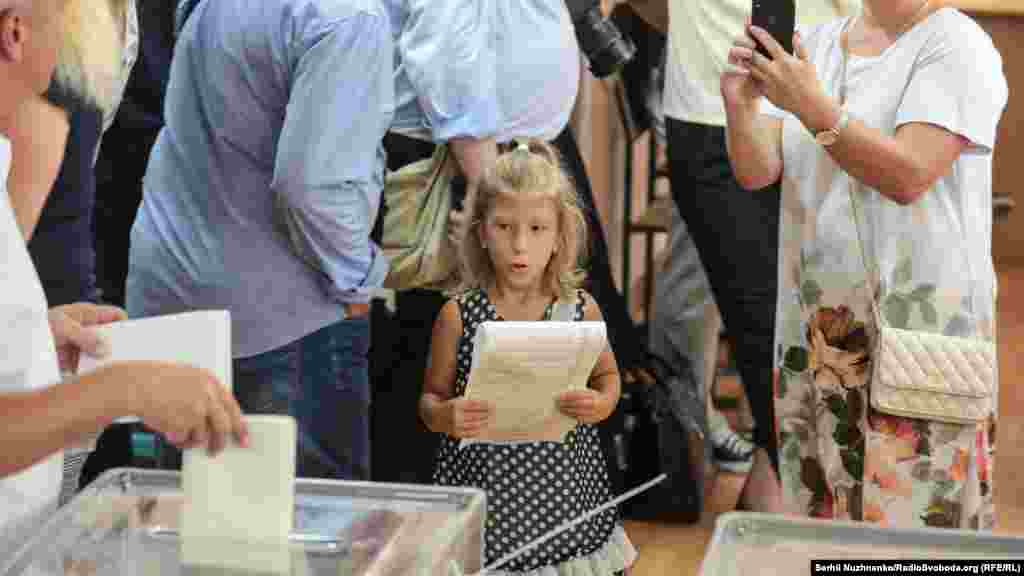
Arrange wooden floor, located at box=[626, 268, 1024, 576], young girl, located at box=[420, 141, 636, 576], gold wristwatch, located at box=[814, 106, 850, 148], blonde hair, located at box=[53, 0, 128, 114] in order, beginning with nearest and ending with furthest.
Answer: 1. blonde hair, located at box=[53, 0, 128, 114]
2. gold wristwatch, located at box=[814, 106, 850, 148]
3. young girl, located at box=[420, 141, 636, 576]
4. wooden floor, located at box=[626, 268, 1024, 576]

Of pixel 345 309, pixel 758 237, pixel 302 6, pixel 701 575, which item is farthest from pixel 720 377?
pixel 701 575

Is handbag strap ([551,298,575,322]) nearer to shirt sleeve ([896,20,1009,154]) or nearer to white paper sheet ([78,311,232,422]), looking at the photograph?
shirt sleeve ([896,20,1009,154])

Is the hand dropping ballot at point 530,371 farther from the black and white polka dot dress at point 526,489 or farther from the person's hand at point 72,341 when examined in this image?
the person's hand at point 72,341

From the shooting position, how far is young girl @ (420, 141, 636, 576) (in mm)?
2441

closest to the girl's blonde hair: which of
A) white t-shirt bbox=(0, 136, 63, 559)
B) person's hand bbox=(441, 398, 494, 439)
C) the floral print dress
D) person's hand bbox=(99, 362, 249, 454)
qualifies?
person's hand bbox=(441, 398, 494, 439)

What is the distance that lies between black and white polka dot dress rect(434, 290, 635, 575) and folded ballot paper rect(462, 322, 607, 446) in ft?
0.18

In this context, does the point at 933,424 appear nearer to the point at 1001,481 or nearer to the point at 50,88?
the point at 50,88

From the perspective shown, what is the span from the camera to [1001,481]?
410 centimetres

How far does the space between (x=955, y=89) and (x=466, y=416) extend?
88 centimetres

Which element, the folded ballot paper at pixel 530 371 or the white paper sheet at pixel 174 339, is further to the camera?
the folded ballot paper at pixel 530 371

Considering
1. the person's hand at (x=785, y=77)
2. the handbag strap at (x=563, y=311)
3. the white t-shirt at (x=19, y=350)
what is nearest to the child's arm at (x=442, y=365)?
the handbag strap at (x=563, y=311)

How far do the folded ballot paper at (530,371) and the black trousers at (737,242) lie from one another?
3.19 ft

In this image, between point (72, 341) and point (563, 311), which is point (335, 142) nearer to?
point (563, 311)

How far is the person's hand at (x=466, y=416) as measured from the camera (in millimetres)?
2311
